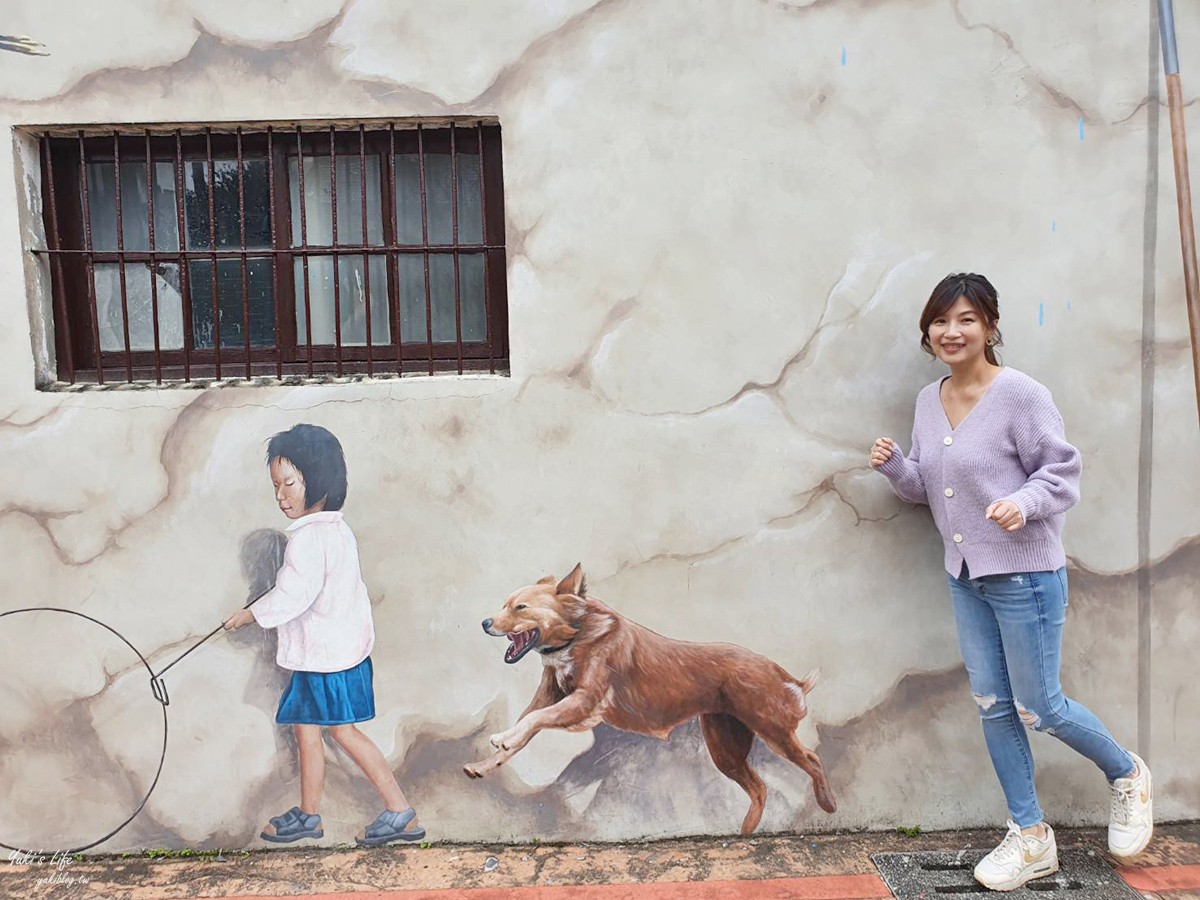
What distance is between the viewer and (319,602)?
308 cm

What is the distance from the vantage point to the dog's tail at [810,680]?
3148mm

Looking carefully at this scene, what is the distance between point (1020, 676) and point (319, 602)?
226cm

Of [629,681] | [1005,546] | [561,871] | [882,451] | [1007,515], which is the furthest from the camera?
[629,681]

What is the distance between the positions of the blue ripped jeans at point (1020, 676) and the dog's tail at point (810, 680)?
0.48 meters

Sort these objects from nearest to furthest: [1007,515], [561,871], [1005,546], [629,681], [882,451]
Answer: [1007,515] → [1005,546] → [882,451] → [561,871] → [629,681]

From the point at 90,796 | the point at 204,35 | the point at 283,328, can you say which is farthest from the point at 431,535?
the point at 204,35

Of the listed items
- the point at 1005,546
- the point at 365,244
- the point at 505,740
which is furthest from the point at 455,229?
the point at 1005,546

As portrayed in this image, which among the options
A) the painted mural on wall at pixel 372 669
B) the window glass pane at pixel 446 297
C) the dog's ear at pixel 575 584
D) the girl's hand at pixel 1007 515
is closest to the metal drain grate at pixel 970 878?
the painted mural on wall at pixel 372 669

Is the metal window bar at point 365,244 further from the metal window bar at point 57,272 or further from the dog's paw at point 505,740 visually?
the dog's paw at point 505,740

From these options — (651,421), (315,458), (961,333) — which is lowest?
(315,458)

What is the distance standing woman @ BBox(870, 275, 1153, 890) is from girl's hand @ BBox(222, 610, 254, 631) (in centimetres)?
212

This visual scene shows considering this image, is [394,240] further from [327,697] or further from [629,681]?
[629,681]

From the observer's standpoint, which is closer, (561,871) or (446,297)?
(561,871)

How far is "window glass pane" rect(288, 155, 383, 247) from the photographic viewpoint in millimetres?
3168
